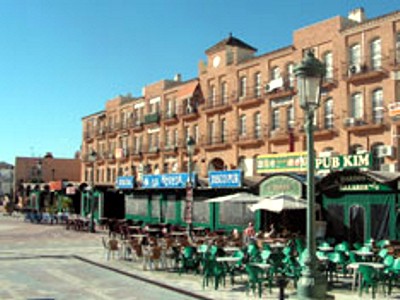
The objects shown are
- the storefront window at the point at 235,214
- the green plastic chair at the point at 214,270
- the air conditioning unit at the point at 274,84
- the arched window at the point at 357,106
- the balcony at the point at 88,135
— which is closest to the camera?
the green plastic chair at the point at 214,270

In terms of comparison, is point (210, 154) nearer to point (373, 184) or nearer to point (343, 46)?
point (343, 46)

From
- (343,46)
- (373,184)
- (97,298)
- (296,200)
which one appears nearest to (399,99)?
(343,46)

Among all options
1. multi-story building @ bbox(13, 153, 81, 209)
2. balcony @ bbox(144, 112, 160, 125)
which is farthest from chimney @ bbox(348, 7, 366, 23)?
multi-story building @ bbox(13, 153, 81, 209)

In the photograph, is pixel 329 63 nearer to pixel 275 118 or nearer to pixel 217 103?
pixel 275 118

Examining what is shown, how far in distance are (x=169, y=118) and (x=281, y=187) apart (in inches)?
1034

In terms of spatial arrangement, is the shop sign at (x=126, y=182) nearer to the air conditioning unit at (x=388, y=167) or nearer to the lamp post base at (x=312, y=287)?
the air conditioning unit at (x=388, y=167)

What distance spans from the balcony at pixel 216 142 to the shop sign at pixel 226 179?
1148 centimetres

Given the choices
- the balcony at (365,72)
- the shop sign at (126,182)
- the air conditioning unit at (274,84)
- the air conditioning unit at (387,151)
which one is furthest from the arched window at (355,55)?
the shop sign at (126,182)

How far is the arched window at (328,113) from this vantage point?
109 feet

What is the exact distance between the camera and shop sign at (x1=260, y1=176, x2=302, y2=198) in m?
22.3

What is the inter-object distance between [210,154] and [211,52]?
27.7 feet

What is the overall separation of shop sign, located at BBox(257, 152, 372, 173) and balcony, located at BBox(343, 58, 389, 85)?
22.2 feet

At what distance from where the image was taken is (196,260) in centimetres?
1570

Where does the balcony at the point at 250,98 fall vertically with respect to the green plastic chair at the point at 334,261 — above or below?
above
